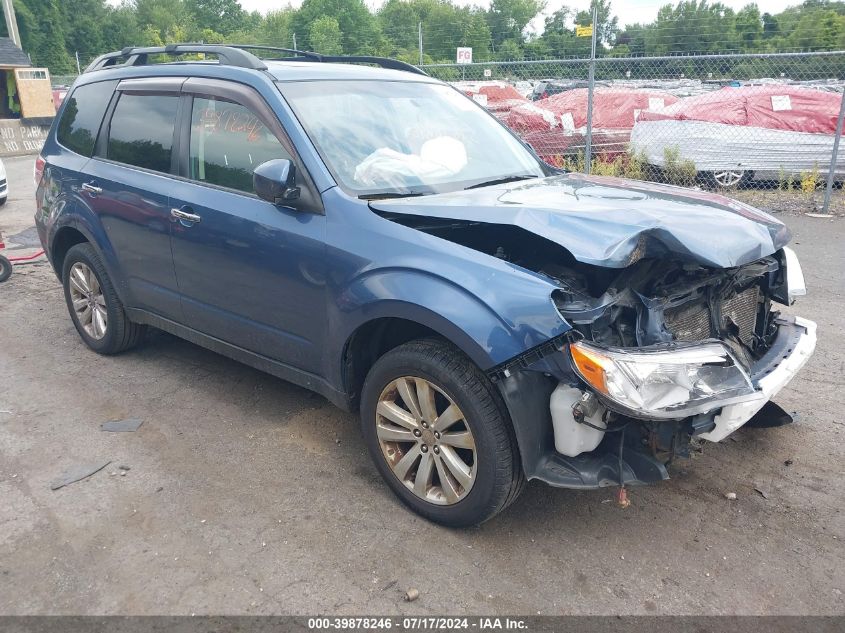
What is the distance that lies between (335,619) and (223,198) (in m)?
2.21

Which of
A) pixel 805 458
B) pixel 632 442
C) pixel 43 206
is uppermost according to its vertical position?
pixel 43 206

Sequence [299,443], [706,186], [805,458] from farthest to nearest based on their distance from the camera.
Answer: [706,186], [299,443], [805,458]

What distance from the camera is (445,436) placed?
118 inches

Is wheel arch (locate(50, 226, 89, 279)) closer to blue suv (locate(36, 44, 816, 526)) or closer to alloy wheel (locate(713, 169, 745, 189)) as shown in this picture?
blue suv (locate(36, 44, 816, 526))

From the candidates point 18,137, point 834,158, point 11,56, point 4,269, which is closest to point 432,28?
point 11,56

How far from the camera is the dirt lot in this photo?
2.71m

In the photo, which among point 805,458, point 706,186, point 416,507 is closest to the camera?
point 416,507

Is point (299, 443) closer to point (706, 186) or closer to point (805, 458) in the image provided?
point (805, 458)

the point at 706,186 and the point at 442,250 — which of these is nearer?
the point at 442,250

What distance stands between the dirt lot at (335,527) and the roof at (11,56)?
86.3ft

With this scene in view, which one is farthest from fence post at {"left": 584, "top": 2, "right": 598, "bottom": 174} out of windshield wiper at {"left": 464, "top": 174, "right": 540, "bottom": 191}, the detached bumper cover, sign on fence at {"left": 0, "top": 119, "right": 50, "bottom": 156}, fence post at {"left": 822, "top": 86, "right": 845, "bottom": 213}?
sign on fence at {"left": 0, "top": 119, "right": 50, "bottom": 156}

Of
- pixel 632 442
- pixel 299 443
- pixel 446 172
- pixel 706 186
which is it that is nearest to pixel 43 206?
pixel 299 443

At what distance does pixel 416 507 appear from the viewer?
3.18 m

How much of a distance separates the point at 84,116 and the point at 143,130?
853mm
